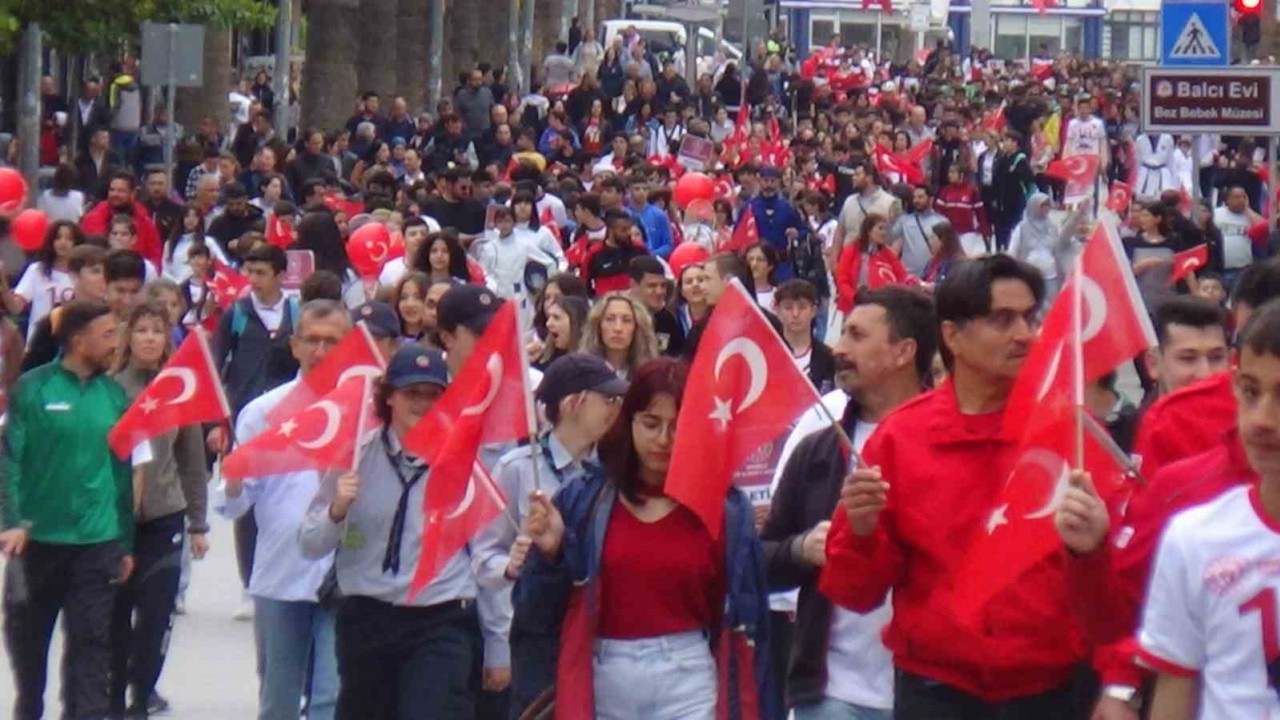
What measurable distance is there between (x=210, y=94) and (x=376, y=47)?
9388 millimetres

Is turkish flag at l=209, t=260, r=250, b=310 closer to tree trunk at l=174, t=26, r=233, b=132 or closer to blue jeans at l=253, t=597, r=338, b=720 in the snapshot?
blue jeans at l=253, t=597, r=338, b=720

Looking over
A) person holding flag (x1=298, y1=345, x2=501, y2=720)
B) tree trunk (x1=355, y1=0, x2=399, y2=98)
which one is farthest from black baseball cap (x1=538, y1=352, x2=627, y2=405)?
tree trunk (x1=355, y1=0, x2=399, y2=98)

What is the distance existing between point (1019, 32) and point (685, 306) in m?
100

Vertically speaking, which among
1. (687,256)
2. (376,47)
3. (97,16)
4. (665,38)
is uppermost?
(665,38)

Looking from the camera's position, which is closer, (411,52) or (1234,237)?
(1234,237)

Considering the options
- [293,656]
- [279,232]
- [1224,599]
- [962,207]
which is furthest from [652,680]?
[962,207]

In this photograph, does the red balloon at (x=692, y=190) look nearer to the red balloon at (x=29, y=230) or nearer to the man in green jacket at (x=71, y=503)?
the red balloon at (x=29, y=230)

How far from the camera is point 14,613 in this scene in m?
9.56

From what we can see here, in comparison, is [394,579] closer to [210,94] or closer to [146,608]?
[146,608]

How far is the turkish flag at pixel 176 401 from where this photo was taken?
31.0ft

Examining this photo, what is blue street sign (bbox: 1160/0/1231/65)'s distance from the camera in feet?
59.4

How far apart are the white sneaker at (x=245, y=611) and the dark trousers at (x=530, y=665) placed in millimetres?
6067

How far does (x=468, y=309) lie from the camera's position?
919 cm

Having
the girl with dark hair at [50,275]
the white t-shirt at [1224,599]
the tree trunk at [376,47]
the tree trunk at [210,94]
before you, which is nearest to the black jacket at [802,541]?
the white t-shirt at [1224,599]
